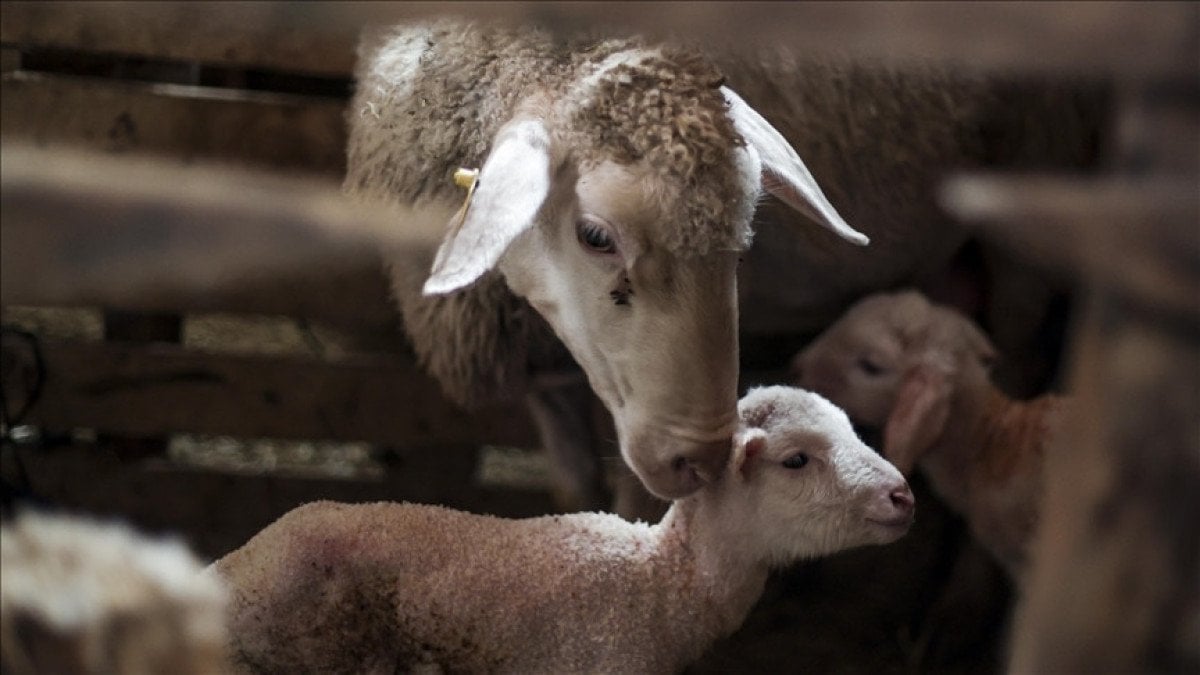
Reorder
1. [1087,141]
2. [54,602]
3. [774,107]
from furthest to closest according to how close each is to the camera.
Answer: [1087,141] < [774,107] < [54,602]

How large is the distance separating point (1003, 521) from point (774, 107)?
1.11 m

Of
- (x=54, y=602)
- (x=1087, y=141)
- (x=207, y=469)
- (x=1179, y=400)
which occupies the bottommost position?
(x=207, y=469)

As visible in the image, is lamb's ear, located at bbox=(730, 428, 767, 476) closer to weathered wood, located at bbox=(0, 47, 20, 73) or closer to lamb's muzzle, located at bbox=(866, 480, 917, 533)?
lamb's muzzle, located at bbox=(866, 480, 917, 533)

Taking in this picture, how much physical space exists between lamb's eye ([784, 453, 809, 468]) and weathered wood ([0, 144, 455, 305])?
104 cm

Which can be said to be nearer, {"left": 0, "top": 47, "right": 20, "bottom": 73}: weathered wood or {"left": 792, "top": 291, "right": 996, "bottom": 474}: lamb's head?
{"left": 792, "top": 291, "right": 996, "bottom": 474}: lamb's head

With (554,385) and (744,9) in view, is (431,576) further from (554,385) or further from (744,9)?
(744,9)

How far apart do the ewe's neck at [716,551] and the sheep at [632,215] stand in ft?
0.25

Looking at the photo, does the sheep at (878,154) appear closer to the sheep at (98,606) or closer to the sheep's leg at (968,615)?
the sheep's leg at (968,615)

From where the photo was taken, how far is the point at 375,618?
5.98 ft

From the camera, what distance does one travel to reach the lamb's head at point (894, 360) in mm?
2766

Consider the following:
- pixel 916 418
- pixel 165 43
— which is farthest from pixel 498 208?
pixel 165 43

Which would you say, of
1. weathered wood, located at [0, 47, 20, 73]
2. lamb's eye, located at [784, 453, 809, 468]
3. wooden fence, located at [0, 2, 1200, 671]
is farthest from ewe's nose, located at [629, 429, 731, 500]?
weathered wood, located at [0, 47, 20, 73]

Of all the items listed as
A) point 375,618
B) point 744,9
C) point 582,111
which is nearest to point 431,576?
point 375,618

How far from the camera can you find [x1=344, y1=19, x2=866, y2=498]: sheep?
1763 millimetres
